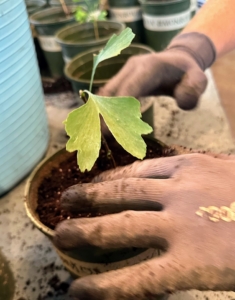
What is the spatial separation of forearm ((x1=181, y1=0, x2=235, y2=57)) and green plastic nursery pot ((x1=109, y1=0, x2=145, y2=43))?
0.56 meters

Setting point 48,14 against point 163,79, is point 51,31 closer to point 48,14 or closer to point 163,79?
point 48,14

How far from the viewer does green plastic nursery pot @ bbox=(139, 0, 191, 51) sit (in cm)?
117

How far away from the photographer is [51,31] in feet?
4.01

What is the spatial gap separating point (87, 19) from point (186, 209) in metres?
0.93

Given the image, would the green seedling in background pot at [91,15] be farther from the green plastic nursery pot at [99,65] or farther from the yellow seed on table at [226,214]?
the yellow seed on table at [226,214]

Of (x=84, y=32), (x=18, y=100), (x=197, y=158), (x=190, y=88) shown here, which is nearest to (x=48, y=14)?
(x=84, y=32)

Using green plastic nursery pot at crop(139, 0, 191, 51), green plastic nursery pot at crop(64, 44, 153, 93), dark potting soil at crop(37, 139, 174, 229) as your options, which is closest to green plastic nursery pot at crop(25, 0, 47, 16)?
green plastic nursery pot at crop(139, 0, 191, 51)

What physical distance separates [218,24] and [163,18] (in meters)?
0.44

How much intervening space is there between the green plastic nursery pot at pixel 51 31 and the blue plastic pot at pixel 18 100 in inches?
17.8

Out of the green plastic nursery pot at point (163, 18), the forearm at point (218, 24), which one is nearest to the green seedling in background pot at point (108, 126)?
the forearm at point (218, 24)

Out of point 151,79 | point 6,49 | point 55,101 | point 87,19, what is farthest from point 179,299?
point 87,19

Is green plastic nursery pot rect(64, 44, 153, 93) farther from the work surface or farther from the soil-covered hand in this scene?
the soil-covered hand

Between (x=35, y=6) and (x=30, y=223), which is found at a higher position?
(x=35, y=6)

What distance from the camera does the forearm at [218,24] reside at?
79 centimetres
